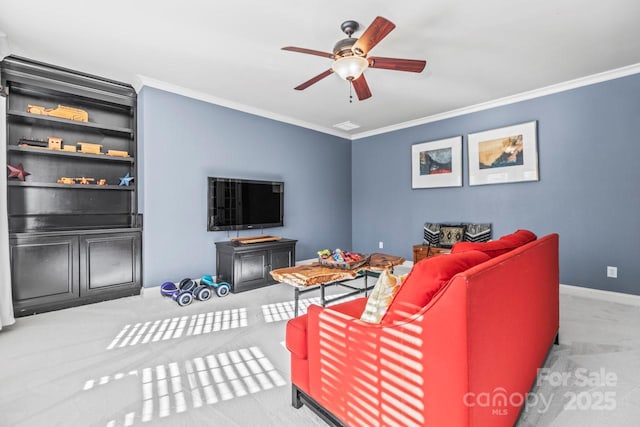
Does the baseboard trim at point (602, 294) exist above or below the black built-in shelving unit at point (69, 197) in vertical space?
below

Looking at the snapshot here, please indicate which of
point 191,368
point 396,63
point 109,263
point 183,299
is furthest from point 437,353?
point 109,263

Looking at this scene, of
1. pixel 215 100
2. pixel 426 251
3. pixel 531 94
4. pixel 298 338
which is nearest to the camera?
pixel 298 338

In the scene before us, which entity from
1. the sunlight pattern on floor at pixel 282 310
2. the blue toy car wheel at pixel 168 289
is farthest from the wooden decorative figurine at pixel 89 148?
the sunlight pattern on floor at pixel 282 310

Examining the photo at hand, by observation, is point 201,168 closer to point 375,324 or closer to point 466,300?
point 375,324

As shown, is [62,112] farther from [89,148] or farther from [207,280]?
[207,280]

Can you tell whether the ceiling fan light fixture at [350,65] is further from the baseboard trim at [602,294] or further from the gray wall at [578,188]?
the baseboard trim at [602,294]

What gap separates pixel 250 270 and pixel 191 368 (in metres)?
1.86

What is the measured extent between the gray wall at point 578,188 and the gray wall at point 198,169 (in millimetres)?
2215

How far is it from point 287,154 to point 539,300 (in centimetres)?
392

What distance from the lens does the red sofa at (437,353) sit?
3.02 ft

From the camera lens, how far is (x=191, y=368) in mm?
1974

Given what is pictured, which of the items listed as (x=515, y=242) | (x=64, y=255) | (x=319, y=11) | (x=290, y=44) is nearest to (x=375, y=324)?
(x=515, y=242)

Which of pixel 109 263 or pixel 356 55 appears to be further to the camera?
pixel 109 263

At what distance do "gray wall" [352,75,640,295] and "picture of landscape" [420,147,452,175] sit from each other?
0.24 metres
